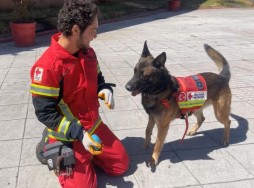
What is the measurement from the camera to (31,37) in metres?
10.2

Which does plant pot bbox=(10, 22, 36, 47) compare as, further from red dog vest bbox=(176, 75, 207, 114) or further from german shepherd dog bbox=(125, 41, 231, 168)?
red dog vest bbox=(176, 75, 207, 114)

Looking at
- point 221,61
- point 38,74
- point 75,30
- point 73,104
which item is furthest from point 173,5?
point 38,74

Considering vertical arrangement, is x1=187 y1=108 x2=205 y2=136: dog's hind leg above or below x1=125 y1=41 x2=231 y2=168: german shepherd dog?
below

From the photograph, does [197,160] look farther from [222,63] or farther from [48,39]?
[48,39]

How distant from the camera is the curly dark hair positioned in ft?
9.75

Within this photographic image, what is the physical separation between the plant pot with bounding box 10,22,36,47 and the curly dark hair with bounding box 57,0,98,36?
7351 millimetres

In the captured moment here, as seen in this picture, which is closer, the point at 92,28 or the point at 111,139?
the point at 92,28

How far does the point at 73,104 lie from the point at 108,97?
0.39 meters

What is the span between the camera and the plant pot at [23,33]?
A: 32.3 ft

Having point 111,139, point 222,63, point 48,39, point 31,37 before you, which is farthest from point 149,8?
point 111,139

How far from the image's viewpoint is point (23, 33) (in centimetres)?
998

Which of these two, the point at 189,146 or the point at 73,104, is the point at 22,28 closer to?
the point at 73,104

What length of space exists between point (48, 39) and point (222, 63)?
7991 millimetres

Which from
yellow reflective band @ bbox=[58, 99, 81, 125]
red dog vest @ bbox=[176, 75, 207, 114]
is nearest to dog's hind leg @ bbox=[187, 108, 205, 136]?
red dog vest @ bbox=[176, 75, 207, 114]
